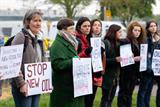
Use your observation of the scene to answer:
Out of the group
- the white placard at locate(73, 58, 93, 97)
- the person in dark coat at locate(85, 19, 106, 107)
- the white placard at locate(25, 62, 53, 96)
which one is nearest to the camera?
the white placard at locate(25, 62, 53, 96)

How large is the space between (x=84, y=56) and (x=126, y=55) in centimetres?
135

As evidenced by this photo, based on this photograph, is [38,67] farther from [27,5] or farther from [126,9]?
[27,5]

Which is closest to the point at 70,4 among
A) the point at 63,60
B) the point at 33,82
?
the point at 63,60

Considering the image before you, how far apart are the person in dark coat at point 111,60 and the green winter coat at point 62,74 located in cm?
161

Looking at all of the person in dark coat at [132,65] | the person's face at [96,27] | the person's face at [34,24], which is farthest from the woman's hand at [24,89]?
the person in dark coat at [132,65]

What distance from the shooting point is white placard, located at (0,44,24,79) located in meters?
5.62

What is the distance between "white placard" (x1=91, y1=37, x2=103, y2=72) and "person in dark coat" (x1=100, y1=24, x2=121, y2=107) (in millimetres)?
439

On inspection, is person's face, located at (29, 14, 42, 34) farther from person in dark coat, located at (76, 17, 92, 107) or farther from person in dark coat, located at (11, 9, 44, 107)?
person in dark coat, located at (76, 17, 92, 107)

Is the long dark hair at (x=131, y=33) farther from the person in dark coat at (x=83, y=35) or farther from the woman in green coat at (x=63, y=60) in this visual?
the woman in green coat at (x=63, y=60)

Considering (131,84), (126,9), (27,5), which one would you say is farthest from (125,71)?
(27,5)

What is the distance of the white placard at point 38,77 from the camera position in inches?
231

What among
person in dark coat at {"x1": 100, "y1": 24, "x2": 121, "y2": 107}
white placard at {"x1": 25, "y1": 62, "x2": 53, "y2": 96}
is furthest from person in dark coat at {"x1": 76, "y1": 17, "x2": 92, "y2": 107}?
white placard at {"x1": 25, "y1": 62, "x2": 53, "y2": 96}

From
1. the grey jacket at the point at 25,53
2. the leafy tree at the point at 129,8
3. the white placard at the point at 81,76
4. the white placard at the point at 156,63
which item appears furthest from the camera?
the leafy tree at the point at 129,8

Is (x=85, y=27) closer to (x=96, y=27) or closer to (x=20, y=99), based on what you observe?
(x=96, y=27)
